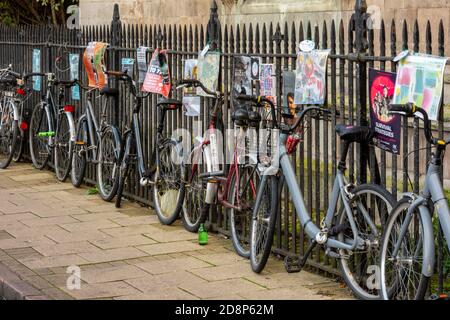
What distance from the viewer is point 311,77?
7008mm

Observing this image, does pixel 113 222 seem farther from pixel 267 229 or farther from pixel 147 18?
pixel 147 18

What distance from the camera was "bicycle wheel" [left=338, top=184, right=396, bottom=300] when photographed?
242 inches

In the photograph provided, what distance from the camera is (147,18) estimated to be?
644 inches

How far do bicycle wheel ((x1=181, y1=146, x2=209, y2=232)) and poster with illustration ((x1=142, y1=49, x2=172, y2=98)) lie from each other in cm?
97

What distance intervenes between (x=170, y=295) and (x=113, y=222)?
2.69 meters

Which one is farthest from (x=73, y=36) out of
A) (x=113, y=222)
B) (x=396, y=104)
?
(x=396, y=104)

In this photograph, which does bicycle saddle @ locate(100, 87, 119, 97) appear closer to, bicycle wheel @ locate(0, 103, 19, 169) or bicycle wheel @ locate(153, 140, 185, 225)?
bicycle wheel @ locate(153, 140, 185, 225)

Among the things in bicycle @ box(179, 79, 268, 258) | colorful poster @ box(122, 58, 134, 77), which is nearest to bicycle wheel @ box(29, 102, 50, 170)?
colorful poster @ box(122, 58, 134, 77)

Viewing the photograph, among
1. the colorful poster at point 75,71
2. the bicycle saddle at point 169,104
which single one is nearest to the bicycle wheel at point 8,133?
the colorful poster at point 75,71

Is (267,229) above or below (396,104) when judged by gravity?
below

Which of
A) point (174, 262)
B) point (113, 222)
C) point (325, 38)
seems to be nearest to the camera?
point (325, 38)

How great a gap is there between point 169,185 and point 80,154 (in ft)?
6.74

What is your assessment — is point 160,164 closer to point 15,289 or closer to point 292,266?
point 292,266
